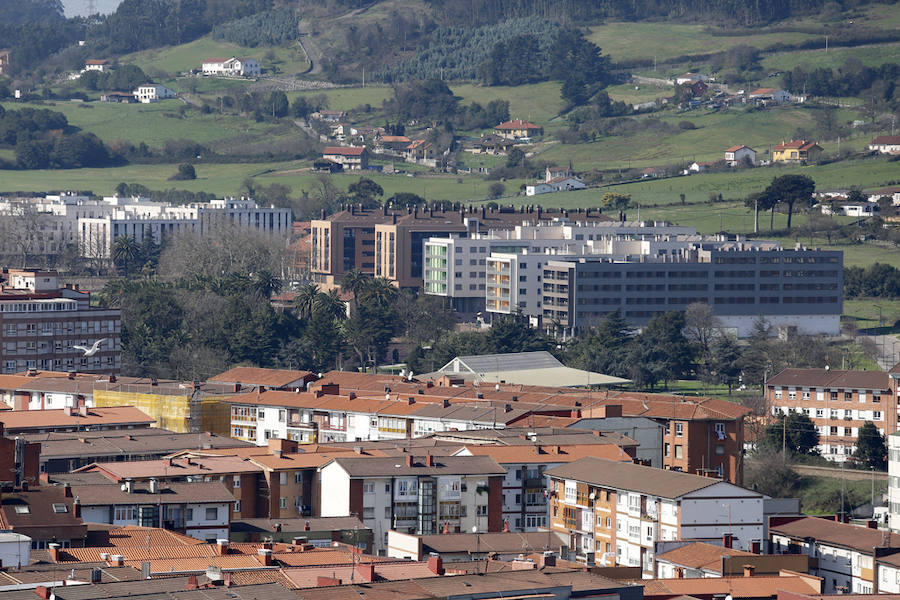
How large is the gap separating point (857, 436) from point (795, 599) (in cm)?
4802

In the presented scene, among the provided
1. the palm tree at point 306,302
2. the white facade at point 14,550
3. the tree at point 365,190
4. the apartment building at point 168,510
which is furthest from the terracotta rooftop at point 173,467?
the tree at point 365,190

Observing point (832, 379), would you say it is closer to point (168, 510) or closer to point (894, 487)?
point (894, 487)

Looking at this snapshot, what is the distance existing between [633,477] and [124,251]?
102 m

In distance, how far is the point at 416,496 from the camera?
56.2 meters

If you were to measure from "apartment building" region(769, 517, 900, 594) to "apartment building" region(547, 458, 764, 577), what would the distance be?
954mm

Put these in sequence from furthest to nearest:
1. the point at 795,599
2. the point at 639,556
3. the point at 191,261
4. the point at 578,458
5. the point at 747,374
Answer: the point at 191,261 → the point at 747,374 → the point at 578,458 → the point at 639,556 → the point at 795,599

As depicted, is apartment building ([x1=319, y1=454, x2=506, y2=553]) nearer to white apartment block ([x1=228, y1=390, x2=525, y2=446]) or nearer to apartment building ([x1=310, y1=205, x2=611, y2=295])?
white apartment block ([x1=228, y1=390, x2=525, y2=446])

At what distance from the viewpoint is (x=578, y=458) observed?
61562mm

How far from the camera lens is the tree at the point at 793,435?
8450cm

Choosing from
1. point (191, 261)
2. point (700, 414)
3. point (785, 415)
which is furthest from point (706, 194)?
point (700, 414)

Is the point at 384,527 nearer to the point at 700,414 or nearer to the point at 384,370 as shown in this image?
the point at 700,414

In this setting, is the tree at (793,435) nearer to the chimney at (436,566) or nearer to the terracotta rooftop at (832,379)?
the terracotta rooftop at (832,379)

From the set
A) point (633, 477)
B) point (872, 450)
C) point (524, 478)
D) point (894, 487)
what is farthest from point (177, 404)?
point (872, 450)

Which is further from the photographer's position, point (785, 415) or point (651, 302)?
point (651, 302)
